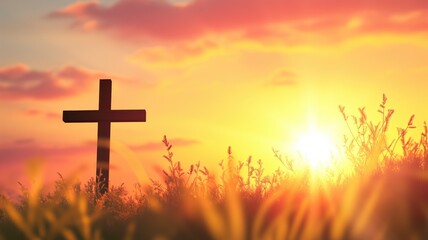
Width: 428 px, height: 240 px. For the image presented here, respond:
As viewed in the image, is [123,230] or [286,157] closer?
[123,230]

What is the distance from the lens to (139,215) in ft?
26.5

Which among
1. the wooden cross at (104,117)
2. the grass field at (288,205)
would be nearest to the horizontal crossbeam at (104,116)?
the wooden cross at (104,117)

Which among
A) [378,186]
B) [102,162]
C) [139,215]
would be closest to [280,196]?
[378,186]

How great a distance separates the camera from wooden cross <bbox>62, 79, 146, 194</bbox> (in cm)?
1412

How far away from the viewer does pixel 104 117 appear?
14633 mm

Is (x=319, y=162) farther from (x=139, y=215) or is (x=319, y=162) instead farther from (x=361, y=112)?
(x=139, y=215)

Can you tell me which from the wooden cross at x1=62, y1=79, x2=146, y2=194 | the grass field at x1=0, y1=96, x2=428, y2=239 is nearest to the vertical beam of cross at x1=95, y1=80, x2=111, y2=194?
the wooden cross at x1=62, y1=79, x2=146, y2=194

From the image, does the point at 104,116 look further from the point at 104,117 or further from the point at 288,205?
the point at 288,205

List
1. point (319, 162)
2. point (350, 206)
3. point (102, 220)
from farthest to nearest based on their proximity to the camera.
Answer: point (319, 162) < point (102, 220) < point (350, 206)

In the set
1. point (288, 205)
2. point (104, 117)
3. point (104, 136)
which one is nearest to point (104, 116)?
point (104, 117)

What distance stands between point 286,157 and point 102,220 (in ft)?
8.15

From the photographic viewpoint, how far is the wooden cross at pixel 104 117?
1412 centimetres

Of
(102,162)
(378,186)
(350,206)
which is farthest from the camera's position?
(102,162)

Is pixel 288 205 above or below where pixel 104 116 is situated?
below
